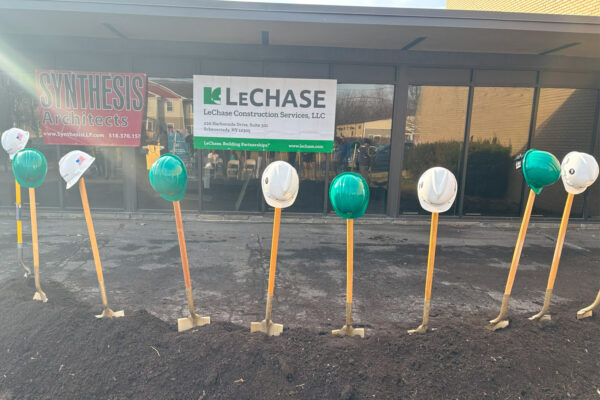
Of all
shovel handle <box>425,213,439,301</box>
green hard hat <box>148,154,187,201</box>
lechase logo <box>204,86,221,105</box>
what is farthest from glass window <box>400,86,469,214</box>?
green hard hat <box>148,154,187,201</box>

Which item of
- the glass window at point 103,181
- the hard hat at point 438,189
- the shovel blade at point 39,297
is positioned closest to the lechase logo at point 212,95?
the glass window at point 103,181

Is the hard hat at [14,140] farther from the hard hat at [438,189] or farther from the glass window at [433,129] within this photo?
the glass window at [433,129]

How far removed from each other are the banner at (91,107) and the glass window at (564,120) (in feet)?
27.4

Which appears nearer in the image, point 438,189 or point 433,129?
point 438,189

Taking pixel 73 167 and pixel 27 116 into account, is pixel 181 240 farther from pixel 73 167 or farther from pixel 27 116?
pixel 27 116

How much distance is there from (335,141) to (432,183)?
5275 millimetres

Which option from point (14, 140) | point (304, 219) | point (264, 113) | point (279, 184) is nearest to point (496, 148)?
point (304, 219)

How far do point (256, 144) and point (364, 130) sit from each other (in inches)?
90.0

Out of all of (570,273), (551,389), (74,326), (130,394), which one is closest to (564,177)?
(551,389)

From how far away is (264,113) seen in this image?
25.7ft

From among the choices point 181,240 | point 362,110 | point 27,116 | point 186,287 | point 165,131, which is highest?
point 362,110

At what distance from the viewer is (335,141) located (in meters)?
8.15

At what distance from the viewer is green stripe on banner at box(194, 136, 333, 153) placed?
26.0ft

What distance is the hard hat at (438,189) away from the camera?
9.80 feet
